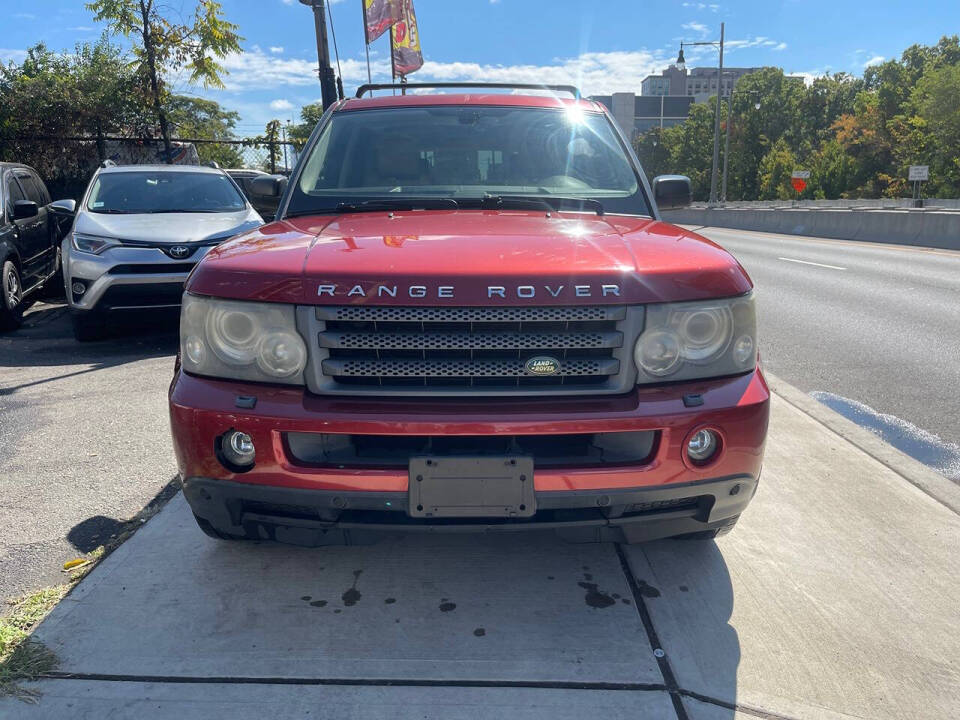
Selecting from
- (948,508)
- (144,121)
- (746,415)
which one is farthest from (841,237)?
(746,415)

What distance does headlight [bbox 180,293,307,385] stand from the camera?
247 centimetres

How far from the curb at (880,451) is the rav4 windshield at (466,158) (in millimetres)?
2088

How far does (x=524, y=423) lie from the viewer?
239cm

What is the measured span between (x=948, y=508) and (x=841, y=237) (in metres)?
24.0

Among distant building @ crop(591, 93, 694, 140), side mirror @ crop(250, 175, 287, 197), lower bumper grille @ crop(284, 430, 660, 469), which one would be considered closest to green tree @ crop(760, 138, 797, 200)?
distant building @ crop(591, 93, 694, 140)

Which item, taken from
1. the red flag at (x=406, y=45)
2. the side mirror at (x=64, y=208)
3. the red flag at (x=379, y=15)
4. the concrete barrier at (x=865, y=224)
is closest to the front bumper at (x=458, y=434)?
the side mirror at (x=64, y=208)

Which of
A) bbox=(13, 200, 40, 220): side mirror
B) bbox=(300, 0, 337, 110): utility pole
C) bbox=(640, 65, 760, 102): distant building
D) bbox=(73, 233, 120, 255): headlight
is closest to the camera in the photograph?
bbox=(73, 233, 120, 255): headlight

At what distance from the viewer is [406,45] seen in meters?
20.8

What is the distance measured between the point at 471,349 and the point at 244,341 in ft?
2.43

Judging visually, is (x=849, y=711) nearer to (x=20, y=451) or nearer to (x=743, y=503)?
(x=743, y=503)

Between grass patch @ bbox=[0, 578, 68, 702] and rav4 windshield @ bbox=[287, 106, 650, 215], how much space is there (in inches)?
74.5

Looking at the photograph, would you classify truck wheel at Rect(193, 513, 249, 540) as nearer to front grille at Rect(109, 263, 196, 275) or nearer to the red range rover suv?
the red range rover suv

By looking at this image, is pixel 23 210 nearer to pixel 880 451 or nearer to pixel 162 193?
pixel 162 193

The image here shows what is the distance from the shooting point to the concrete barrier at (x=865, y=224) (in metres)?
20.0
